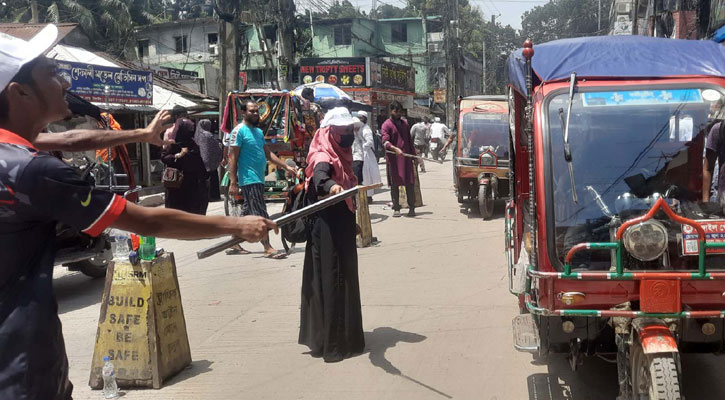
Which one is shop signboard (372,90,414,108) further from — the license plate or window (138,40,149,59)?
the license plate

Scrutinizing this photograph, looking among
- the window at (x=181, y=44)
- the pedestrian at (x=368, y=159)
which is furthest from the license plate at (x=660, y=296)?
the window at (x=181, y=44)

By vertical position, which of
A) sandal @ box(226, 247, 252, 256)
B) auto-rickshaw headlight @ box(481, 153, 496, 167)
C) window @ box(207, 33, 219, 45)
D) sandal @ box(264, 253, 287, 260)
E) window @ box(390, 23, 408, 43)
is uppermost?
window @ box(390, 23, 408, 43)

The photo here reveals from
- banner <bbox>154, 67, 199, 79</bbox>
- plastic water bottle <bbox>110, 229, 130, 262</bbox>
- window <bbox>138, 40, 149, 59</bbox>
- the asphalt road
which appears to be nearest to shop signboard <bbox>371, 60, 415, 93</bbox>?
banner <bbox>154, 67, 199, 79</bbox>

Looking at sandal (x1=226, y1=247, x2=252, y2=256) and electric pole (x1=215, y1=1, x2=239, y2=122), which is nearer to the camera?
sandal (x1=226, y1=247, x2=252, y2=256)

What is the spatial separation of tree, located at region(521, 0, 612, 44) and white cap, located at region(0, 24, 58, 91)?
206ft

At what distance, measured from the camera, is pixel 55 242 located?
225cm

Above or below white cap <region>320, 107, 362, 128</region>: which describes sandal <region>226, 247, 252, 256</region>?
below

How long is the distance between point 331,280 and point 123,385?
1.58 meters

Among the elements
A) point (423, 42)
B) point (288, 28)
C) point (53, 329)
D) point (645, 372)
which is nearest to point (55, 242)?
point (53, 329)

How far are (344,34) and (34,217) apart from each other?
47009mm

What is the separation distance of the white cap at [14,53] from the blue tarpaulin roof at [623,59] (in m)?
3.14

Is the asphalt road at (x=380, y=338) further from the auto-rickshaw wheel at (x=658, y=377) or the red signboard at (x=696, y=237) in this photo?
the red signboard at (x=696, y=237)

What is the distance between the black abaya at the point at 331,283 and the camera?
5.29 meters

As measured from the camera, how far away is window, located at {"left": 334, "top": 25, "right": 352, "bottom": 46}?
47.7 metres
